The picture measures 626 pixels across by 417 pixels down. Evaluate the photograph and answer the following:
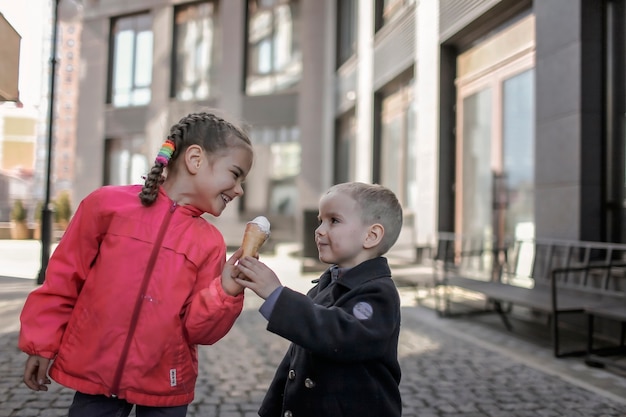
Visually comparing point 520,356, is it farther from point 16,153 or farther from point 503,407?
point 16,153

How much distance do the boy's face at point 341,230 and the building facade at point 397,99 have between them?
501 mm

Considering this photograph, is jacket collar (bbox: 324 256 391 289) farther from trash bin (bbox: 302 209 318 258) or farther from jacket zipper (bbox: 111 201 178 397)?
trash bin (bbox: 302 209 318 258)

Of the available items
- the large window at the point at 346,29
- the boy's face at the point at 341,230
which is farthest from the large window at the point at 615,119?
the large window at the point at 346,29

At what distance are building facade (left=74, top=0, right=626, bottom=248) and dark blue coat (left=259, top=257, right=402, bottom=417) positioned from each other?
2.45 feet

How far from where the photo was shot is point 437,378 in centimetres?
461

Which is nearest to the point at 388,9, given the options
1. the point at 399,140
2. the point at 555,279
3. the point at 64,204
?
the point at 399,140

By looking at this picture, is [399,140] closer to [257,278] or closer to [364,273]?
[364,273]

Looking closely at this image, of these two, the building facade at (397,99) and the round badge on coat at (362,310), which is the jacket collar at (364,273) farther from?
the building facade at (397,99)

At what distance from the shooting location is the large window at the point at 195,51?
2417cm

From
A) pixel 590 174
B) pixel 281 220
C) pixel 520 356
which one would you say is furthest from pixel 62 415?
pixel 281 220

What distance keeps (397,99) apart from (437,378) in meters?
9.88

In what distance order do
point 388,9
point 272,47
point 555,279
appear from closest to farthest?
point 555,279 → point 388,9 → point 272,47

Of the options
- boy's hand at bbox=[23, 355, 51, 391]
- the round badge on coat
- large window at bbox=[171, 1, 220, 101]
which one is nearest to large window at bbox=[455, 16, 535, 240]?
the round badge on coat

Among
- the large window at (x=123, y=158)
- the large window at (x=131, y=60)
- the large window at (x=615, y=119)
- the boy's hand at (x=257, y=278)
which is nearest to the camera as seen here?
the boy's hand at (x=257, y=278)
